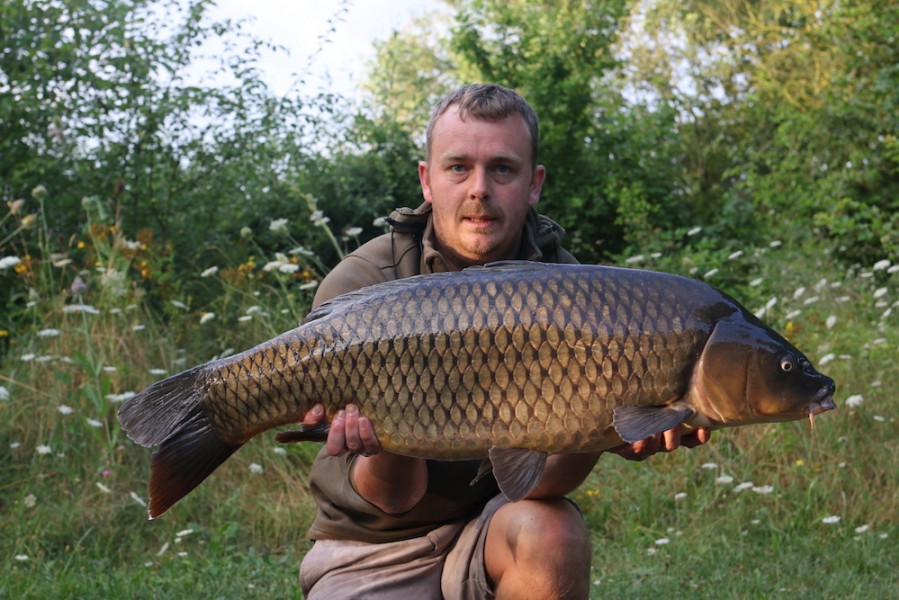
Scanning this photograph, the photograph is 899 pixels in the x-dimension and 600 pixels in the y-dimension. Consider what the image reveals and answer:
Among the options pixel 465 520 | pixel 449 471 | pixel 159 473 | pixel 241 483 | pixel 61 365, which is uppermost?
pixel 159 473

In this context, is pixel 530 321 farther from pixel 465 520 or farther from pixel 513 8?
pixel 513 8

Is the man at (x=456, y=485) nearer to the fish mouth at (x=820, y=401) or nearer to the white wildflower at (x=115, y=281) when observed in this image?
the fish mouth at (x=820, y=401)

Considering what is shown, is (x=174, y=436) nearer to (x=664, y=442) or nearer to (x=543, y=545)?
(x=543, y=545)

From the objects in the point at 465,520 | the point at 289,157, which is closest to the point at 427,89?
the point at 289,157

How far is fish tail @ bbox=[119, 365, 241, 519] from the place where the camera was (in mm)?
1896

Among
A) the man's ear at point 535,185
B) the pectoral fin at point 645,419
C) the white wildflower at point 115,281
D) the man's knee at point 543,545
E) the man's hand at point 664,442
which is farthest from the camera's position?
the white wildflower at point 115,281

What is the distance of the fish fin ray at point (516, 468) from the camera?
5.82 feet

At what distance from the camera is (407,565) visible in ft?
7.64

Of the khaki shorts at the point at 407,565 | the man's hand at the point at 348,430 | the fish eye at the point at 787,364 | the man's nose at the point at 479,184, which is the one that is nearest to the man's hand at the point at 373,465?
the man's hand at the point at 348,430

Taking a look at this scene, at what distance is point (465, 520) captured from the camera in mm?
2367

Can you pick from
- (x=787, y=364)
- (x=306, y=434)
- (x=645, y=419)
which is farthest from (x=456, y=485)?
(x=787, y=364)

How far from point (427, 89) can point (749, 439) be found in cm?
1020

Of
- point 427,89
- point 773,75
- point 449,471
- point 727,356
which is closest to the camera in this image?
point 727,356

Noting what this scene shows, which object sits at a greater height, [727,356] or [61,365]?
[727,356]
